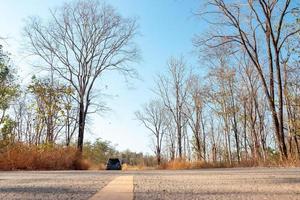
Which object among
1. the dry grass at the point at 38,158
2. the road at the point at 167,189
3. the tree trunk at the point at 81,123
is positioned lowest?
the road at the point at 167,189

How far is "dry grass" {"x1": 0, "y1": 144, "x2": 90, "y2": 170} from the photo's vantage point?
13.8 metres

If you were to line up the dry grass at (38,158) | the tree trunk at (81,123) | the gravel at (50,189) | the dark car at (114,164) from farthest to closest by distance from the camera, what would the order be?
the dark car at (114,164), the tree trunk at (81,123), the dry grass at (38,158), the gravel at (50,189)

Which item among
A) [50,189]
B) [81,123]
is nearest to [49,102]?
[81,123]

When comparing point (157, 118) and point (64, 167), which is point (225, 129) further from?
point (64, 167)

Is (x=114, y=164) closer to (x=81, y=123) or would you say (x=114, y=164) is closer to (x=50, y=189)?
(x=81, y=123)

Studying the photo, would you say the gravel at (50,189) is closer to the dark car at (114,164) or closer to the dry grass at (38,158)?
the dry grass at (38,158)

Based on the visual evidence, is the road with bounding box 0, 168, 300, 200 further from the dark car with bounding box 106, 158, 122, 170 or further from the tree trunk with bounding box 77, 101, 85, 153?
the dark car with bounding box 106, 158, 122, 170

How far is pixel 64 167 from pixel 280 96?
1063 centimetres

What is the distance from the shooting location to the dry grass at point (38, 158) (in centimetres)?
1383

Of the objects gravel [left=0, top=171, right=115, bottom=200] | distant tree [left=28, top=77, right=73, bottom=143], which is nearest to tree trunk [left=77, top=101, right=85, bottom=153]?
distant tree [left=28, top=77, right=73, bottom=143]

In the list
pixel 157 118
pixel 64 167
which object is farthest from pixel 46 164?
pixel 157 118

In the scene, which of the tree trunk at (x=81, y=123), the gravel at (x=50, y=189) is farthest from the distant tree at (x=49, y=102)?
the gravel at (x=50, y=189)

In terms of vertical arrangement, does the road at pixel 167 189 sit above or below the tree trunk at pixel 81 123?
below

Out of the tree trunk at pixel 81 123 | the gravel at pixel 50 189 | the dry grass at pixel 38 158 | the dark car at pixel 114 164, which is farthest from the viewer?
the dark car at pixel 114 164
